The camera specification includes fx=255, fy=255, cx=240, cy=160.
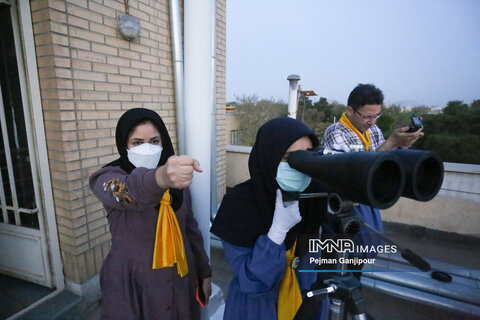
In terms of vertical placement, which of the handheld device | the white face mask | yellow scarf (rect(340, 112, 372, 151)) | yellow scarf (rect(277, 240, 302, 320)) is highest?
the handheld device

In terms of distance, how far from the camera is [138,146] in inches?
50.9

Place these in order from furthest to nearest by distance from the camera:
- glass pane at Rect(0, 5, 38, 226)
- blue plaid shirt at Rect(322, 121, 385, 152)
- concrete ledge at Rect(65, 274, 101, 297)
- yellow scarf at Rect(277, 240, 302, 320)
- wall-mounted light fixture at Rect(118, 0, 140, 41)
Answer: wall-mounted light fixture at Rect(118, 0, 140, 41) < concrete ledge at Rect(65, 274, 101, 297) < glass pane at Rect(0, 5, 38, 226) < blue plaid shirt at Rect(322, 121, 385, 152) < yellow scarf at Rect(277, 240, 302, 320)

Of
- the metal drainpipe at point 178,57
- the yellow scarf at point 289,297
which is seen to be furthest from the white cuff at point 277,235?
the metal drainpipe at point 178,57

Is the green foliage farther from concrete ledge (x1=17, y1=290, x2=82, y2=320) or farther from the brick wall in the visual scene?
concrete ledge (x1=17, y1=290, x2=82, y2=320)

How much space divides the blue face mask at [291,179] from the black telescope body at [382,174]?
0.18m

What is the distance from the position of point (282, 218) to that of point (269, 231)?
0.11m

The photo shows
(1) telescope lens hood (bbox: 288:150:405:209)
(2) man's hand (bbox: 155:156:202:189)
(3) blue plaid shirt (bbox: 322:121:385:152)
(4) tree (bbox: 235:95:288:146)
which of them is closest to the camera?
(1) telescope lens hood (bbox: 288:150:405:209)

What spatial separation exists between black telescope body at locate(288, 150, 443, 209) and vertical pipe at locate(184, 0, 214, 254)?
33.0 inches

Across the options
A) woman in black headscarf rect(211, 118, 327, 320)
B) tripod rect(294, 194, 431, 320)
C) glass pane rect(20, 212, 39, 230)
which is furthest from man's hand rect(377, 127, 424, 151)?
glass pane rect(20, 212, 39, 230)

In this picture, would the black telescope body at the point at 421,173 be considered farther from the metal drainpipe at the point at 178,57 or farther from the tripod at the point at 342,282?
the metal drainpipe at the point at 178,57

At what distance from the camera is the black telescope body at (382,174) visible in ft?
1.65

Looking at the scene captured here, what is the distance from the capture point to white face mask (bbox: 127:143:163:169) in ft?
4.10

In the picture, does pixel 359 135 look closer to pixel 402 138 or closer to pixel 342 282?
pixel 402 138

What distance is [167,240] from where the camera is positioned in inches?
48.1
